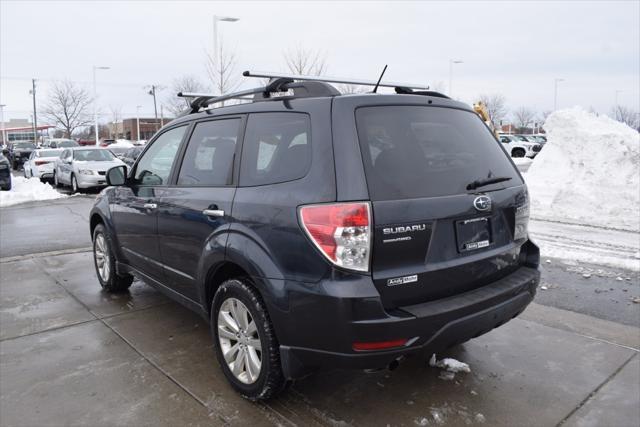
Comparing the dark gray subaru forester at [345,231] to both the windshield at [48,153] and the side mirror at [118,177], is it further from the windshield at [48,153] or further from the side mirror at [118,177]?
the windshield at [48,153]

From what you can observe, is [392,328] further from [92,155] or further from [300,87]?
[92,155]

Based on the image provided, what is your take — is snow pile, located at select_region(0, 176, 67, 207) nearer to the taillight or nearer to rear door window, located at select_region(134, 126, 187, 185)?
rear door window, located at select_region(134, 126, 187, 185)

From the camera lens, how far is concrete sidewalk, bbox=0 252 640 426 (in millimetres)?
3117

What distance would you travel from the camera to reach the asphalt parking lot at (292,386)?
3119mm

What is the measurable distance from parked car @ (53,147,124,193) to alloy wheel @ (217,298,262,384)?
14.6 metres

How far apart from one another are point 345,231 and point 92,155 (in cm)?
1767

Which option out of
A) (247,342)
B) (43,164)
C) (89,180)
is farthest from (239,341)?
(43,164)

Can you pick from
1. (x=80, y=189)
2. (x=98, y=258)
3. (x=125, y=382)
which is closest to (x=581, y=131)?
(x=98, y=258)

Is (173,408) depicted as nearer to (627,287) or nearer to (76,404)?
(76,404)

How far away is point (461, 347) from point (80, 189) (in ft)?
52.3

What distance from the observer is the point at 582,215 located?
1045cm

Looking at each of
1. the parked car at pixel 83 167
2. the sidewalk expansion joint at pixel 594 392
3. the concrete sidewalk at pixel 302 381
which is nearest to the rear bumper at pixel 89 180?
the parked car at pixel 83 167

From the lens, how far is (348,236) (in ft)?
8.50

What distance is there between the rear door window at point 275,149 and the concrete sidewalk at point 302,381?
1.43m
